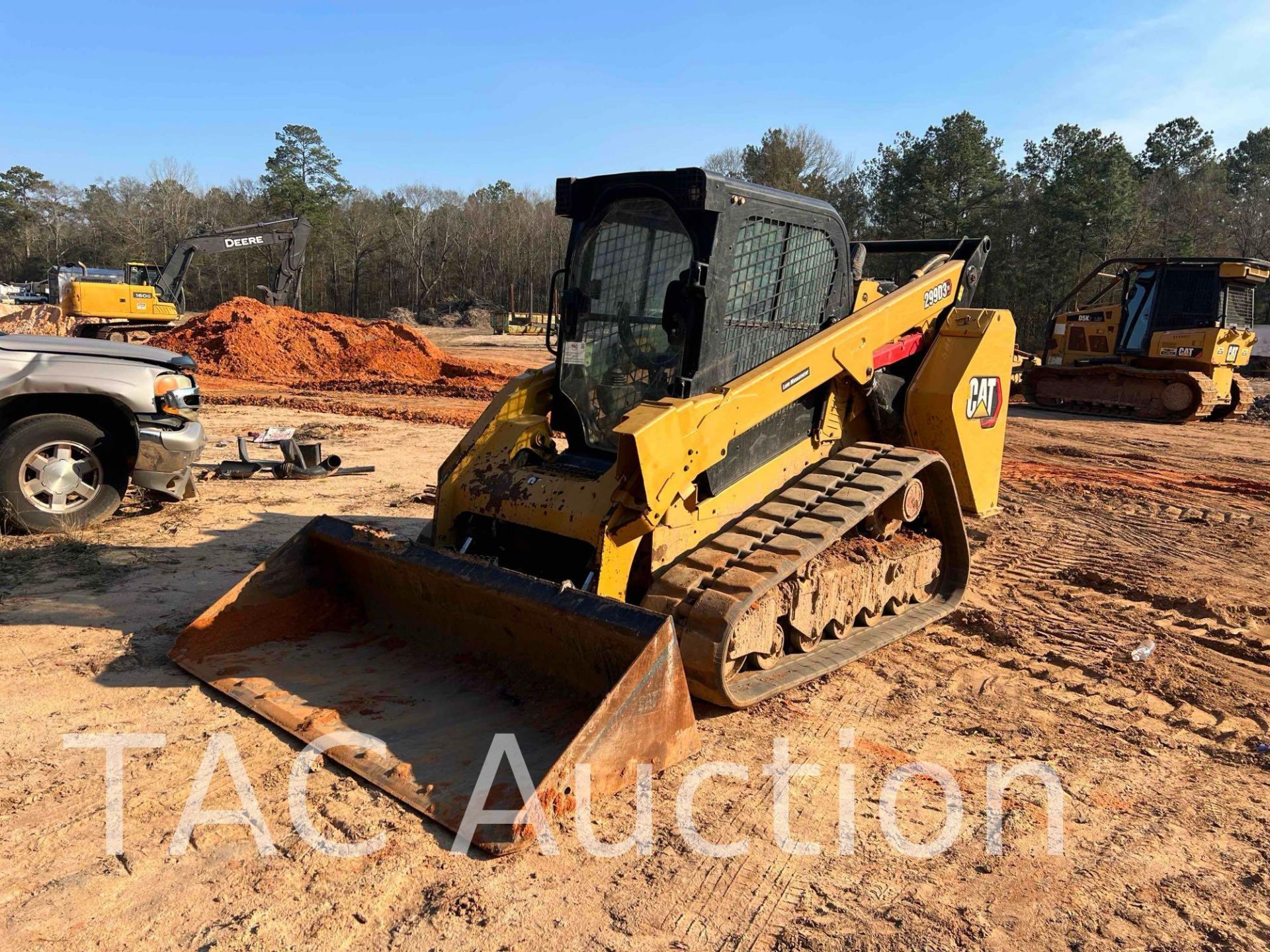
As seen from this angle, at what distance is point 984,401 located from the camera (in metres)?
5.86

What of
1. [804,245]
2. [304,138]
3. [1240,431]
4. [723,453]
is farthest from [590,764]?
[304,138]

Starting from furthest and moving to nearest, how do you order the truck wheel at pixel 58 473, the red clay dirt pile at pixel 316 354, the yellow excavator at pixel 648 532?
the red clay dirt pile at pixel 316 354
the truck wheel at pixel 58 473
the yellow excavator at pixel 648 532

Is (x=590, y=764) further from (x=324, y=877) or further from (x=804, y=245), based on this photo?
(x=804, y=245)

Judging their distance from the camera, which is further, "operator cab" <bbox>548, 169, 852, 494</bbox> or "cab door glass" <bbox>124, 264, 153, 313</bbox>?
"cab door glass" <bbox>124, 264, 153, 313</bbox>

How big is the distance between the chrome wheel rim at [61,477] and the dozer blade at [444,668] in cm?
281

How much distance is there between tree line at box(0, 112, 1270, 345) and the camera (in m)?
33.8

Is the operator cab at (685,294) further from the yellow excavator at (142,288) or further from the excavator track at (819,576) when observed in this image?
the yellow excavator at (142,288)

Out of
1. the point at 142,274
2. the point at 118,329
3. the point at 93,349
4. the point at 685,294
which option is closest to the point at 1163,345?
the point at 685,294

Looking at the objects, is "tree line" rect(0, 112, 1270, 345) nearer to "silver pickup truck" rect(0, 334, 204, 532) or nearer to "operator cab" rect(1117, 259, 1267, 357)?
"operator cab" rect(1117, 259, 1267, 357)

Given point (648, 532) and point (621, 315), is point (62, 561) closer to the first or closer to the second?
point (621, 315)

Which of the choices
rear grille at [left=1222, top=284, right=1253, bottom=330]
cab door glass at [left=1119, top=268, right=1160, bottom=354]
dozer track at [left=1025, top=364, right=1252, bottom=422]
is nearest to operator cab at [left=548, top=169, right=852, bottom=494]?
dozer track at [left=1025, top=364, right=1252, bottom=422]

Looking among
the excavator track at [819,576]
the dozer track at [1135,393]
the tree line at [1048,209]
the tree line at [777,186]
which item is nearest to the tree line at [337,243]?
the tree line at [777,186]

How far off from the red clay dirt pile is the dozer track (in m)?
11.1

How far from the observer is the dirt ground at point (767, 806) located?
8.54 ft
